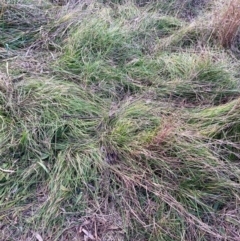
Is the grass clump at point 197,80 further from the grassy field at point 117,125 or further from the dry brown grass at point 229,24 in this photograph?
the dry brown grass at point 229,24

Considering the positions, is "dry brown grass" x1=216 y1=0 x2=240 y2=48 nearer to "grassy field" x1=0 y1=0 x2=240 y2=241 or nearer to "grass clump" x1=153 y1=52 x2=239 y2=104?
"grassy field" x1=0 y1=0 x2=240 y2=241

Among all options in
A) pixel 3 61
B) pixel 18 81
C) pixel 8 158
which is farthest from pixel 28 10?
pixel 8 158

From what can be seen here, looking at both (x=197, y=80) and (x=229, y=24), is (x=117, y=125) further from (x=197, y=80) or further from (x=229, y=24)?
(x=229, y=24)

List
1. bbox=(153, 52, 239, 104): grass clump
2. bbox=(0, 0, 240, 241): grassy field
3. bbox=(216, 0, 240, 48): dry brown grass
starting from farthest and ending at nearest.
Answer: bbox=(216, 0, 240, 48): dry brown grass, bbox=(153, 52, 239, 104): grass clump, bbox=(0, 0, 240, 241): grassy field

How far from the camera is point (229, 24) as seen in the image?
2.59m

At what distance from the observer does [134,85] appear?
→ 2291 mm

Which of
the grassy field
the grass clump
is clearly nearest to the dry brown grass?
the grassy field

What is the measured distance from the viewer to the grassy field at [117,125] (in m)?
1.70

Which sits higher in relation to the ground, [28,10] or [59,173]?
[28,10]

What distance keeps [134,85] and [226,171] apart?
2.49 feet

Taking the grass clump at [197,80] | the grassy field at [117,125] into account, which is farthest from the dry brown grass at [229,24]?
the grass clump at [197,80]

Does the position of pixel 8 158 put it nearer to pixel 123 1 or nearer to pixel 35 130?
pixel 35 130

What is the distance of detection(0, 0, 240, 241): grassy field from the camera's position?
1.70m

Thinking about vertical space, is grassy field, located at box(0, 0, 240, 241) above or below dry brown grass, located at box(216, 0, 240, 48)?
below
